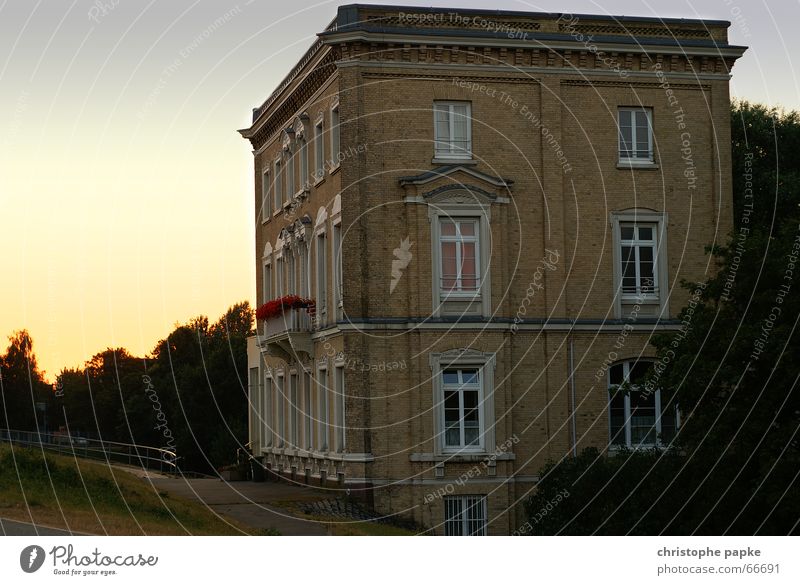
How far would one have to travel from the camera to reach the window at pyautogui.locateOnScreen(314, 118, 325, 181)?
4578 cm

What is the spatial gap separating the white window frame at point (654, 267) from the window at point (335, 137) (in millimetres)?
9190

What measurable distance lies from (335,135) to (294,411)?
1242cm

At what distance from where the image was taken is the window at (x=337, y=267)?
43.2 meters

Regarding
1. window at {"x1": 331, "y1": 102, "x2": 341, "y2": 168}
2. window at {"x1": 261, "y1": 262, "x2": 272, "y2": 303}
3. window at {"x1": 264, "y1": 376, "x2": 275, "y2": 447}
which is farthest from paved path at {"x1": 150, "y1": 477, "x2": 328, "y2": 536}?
window at {"x1": 331, "y1": 102, "x2": 341, "y2": 168}

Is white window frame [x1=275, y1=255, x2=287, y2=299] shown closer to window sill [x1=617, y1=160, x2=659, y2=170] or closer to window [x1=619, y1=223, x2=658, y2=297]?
window [x1=619, y1=223, x2=658, y2=297]

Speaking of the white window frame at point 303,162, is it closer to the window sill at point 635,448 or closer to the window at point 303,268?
the window at point 303,268

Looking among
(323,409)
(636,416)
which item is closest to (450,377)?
(323,409)

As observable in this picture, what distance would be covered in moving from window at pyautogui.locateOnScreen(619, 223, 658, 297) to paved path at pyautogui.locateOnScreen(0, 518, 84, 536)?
23.0 metres

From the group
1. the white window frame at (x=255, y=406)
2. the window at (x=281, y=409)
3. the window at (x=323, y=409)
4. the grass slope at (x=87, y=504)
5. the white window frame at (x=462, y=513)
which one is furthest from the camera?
the white window frame at (x=255, y=406)

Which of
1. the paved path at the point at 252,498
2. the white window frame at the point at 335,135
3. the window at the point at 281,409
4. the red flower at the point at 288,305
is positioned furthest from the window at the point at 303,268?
the paved path at the point at 252,498

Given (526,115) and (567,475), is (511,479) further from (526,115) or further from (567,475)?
(526,115)

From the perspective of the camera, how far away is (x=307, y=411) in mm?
48688

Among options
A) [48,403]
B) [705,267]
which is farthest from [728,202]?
[48,403]

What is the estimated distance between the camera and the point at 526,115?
43062 mm
